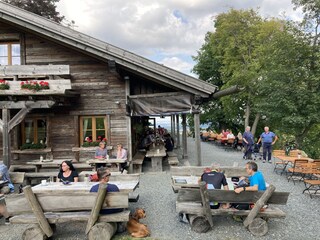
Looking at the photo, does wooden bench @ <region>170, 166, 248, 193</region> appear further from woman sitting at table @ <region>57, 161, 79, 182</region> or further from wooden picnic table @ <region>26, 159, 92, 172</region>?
wooden picnic table @ <region>26, 159, 92, 172</region>

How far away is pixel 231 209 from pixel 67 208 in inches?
124

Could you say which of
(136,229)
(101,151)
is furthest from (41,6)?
(136,229)

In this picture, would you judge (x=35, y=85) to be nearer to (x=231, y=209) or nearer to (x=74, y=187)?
(x=74, y=187)

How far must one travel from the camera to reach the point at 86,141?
10.7 meters

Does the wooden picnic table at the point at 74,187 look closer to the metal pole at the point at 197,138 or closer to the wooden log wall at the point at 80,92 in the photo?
the metal pole at the point at 197,138

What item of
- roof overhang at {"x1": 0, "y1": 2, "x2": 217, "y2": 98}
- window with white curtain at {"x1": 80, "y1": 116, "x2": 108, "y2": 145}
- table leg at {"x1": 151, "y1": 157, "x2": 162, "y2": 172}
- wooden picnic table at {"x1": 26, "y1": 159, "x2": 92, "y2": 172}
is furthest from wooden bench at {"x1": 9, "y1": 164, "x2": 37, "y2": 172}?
roof overhang at {"x1": 0, "y1": 2, "x2": 217, "y2": 98}

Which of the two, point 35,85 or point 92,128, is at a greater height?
point 35,85

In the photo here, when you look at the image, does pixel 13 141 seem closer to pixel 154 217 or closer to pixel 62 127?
pixel 62 127

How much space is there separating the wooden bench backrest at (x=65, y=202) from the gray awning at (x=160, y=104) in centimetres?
575

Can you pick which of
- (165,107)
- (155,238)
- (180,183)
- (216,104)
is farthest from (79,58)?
(216,104)

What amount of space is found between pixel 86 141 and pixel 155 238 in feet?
21.8

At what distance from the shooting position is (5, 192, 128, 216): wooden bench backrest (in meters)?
4.68

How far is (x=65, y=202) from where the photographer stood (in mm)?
4707

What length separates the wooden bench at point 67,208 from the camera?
15.2 ft
